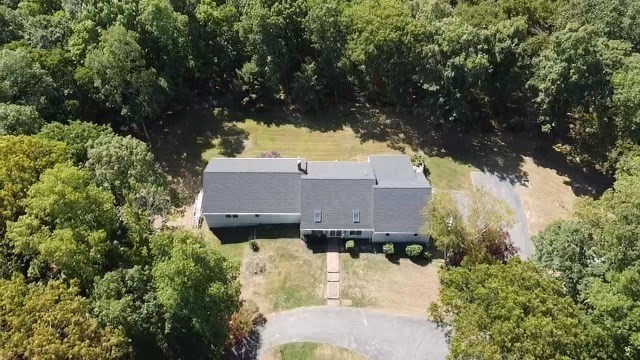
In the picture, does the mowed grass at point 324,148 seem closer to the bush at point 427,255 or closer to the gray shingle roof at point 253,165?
the gray shingle roof at point 253,165

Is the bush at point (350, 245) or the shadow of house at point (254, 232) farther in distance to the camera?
the shadow of house at point (254, 232)

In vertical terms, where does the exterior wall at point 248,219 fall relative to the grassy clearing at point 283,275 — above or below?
above

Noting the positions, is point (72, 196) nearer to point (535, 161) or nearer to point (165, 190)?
point (165, 190)

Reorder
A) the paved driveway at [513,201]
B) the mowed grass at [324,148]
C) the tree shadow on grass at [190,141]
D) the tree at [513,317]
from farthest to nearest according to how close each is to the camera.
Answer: the mowed grass at [324,148]
the tree shadow on grass at [190,141]
the paved driveway at [513,201]
the tree at [513,317]

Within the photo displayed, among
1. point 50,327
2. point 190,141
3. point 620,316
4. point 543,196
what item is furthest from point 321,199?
point 620,316

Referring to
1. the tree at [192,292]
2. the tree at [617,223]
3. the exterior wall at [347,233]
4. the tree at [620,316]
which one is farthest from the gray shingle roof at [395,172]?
the tree at [620,316]

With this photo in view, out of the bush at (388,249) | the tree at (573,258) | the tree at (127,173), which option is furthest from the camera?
the bush at (388,249)

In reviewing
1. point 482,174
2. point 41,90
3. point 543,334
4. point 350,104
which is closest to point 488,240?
point 482,174
